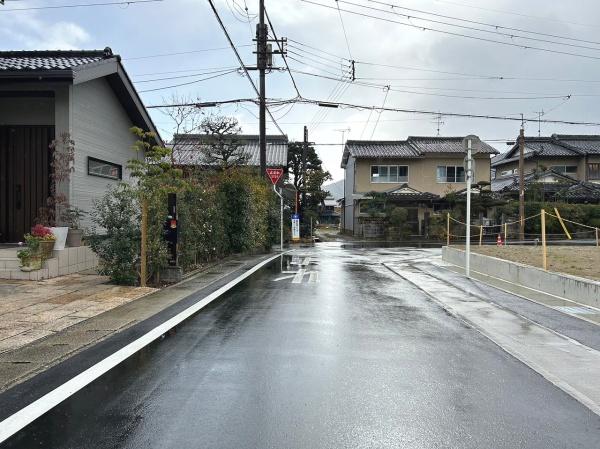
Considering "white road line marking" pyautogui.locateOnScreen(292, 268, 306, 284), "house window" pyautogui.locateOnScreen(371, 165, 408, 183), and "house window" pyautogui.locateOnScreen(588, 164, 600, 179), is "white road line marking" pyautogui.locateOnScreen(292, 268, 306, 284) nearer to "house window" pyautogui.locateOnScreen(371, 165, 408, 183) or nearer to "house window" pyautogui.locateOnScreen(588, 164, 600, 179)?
"house window" pyautogui.locateOnScreen(371, 165, 408, 183)

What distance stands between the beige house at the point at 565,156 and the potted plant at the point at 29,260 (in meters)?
39.4

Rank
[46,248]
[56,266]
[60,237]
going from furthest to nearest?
[60,237] < [56,266] < [46,248]

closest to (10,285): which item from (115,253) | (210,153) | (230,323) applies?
(115,253)

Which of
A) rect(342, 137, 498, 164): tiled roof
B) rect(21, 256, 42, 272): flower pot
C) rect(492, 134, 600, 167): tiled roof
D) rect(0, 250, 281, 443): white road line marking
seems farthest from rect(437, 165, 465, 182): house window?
rect(0, 250, 281, 443): white road line marking

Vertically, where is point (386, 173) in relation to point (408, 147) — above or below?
below

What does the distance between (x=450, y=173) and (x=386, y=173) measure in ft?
16.6

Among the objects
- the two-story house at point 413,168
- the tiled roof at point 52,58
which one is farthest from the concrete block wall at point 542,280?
the two-story house at point 413,168

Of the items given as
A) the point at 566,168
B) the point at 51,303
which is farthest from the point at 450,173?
the point at 51,303

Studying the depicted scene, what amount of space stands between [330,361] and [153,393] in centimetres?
181

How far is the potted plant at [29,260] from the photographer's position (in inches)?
374

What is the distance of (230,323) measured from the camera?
6719mm

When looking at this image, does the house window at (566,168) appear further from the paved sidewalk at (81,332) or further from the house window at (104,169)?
the paved sidewalk at (81,332)

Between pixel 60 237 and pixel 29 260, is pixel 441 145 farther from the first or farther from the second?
pixel 29 260

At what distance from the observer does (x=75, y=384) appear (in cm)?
434
